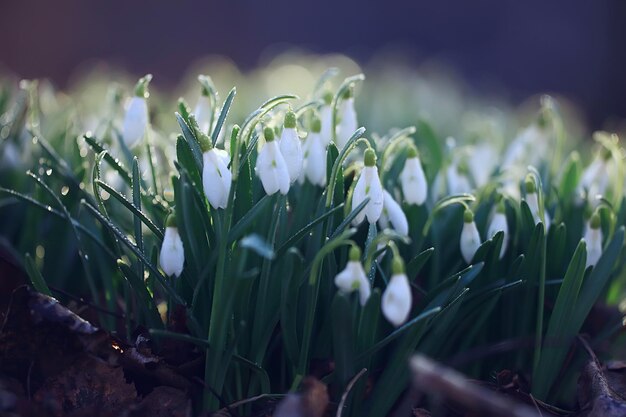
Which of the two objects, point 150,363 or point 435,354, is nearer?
point 150,363

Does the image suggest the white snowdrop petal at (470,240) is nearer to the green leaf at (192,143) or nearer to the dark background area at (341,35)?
the green leaf at (192,143)

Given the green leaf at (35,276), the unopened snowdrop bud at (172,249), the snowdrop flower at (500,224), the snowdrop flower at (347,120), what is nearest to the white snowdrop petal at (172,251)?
the unopened snowdrop bud at (172,249)

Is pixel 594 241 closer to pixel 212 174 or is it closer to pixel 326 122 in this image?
pixel 326 122

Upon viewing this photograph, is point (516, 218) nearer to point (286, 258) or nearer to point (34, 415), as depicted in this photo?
point (286, 258)

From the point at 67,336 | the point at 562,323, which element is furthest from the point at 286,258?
the point at 562,323

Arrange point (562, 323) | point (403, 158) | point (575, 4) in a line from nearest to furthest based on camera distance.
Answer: point (562, 323)
point (403, 158)
point (575, 4)

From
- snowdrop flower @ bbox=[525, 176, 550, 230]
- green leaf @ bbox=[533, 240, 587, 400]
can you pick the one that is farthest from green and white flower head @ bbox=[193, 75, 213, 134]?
green leaf @ bbox=[533, 240, 587, 400]
